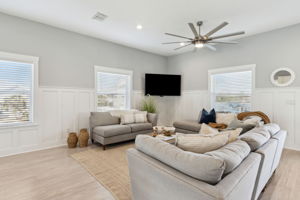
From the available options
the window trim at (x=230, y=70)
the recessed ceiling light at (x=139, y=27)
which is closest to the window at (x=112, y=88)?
the recessed ceiling light at (x=139, y=27)

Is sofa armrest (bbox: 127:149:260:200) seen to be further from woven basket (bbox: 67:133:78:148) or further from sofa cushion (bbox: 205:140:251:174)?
woven basket (bbox: 67:133:78:148)

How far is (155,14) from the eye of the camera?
3234 mm

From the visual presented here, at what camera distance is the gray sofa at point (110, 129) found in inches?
143

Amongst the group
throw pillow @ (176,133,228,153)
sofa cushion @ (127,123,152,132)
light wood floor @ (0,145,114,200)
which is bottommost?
light wood floor @ (0,145,114,200)

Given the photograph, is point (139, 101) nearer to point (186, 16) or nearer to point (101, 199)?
point (186, 16)

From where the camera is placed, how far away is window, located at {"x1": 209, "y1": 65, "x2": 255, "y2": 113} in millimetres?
4395

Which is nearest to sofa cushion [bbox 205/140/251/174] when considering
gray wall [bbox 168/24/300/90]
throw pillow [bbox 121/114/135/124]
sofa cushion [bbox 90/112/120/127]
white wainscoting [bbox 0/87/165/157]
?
throw pillow [bbox 121/114/135/124]

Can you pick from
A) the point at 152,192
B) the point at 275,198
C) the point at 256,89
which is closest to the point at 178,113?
the point at 256,89

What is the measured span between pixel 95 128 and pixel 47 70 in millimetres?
1823

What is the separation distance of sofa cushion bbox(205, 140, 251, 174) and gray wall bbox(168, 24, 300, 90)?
3612 millimetres

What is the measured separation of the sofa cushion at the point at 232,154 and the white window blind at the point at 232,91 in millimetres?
3630

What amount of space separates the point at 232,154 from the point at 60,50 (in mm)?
4317

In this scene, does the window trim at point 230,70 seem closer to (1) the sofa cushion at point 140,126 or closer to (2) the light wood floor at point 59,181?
(1) the sofa cushion at point 140,126

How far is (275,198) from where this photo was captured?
192 centimetres
